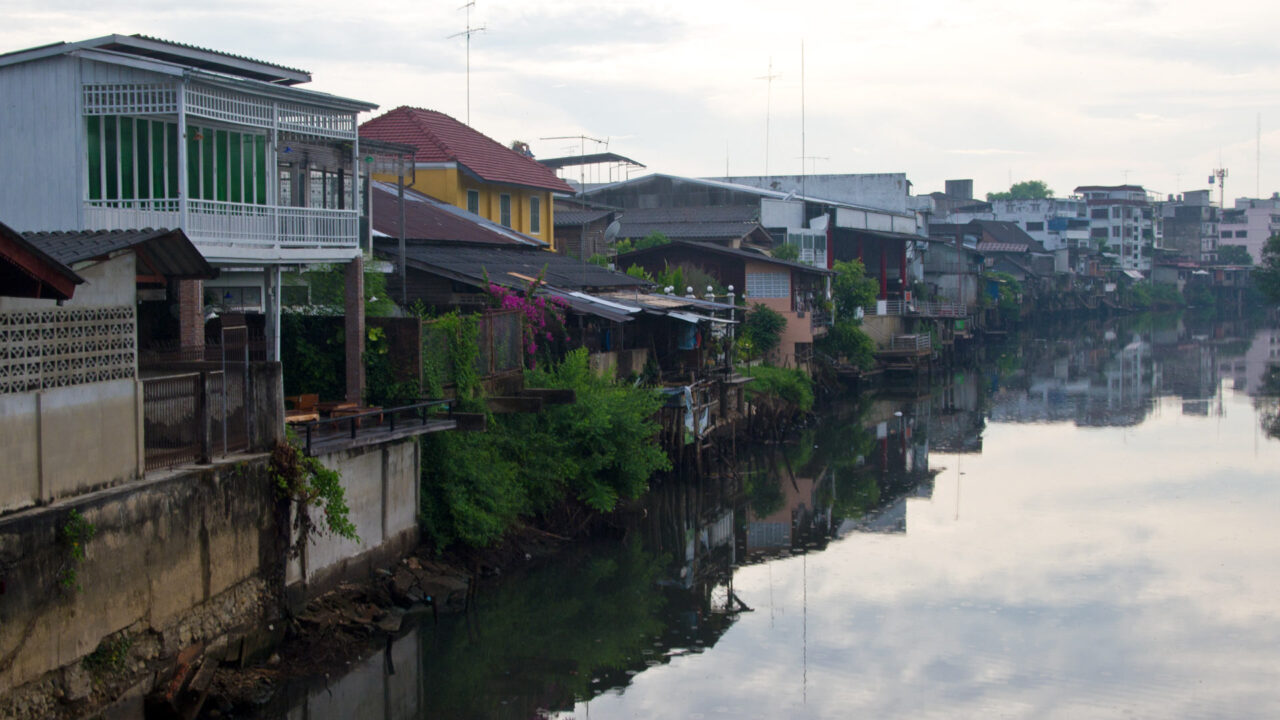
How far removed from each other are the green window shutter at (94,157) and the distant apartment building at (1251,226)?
12207 cm

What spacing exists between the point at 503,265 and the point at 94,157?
1093 cm

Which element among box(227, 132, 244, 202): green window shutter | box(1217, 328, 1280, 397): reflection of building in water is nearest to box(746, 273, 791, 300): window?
box(1217, 328, 1280, 397): reflection of building in water

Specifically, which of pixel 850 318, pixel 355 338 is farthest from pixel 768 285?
pixel 355 338

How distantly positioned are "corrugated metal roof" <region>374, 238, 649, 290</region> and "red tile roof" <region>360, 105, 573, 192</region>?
3.14 m

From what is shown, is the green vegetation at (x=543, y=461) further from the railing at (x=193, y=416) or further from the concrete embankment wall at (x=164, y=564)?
the railing at (x=193, y=416)

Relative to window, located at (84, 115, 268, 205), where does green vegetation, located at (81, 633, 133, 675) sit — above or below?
Result: below

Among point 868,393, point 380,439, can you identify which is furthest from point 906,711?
point 868,393

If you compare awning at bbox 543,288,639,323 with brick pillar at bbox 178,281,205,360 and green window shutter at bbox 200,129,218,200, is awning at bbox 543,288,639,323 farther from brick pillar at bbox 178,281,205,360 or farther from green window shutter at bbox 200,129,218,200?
green window shutter at bbox 200,129,218,200

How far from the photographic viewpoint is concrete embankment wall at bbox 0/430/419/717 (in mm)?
9820

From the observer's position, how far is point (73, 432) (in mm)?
10742

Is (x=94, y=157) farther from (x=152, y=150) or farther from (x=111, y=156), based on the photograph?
(x=152, y=150)

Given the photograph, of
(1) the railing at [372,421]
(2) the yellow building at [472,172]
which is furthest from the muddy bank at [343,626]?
(2) the yellow building at [472,172]

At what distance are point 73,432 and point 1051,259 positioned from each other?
3417 inches

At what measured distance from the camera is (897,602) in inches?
688
